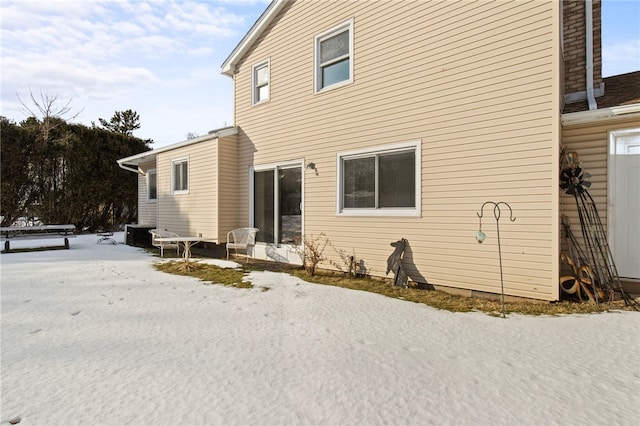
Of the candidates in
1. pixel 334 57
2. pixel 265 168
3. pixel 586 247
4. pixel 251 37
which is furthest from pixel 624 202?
pixel 251 37

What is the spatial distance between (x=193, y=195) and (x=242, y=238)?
2.50 metres

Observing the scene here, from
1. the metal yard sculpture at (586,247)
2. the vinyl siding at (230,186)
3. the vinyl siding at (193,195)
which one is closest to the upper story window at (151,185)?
the vinyl siding at (193,195)

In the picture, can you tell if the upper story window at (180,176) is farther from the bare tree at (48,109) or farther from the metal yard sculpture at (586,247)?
the metal yard sculpture at (586,247)

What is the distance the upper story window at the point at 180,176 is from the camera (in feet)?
36.0

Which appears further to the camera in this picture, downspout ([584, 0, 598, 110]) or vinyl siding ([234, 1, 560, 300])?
downspout ([584, 0, 598, 110])

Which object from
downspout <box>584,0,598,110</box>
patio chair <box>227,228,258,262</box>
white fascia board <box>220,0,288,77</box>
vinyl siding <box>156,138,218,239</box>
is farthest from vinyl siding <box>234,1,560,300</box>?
vinyl siding <box>156,138,218,239</box>

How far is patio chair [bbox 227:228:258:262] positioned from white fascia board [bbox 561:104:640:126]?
7235 mm

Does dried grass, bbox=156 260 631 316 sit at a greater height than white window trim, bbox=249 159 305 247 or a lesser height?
lesser

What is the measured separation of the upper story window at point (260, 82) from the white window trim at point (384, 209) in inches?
140

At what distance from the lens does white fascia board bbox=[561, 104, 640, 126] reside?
4.83 meters

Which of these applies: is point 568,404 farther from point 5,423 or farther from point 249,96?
point 249,96

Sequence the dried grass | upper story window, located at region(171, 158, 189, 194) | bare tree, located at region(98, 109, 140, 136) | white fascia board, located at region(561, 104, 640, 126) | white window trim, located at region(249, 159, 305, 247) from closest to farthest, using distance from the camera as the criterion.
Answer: the dried grass
white fascia board, located at region(561, 104, 640, 126)
white window trim, located at region(249, 159, 305, 247)
upper story window, located at region(171, 158, 189, 194)
bare tree, located at region(98, 109, 140, 136)

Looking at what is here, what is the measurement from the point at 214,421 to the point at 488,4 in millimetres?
6738

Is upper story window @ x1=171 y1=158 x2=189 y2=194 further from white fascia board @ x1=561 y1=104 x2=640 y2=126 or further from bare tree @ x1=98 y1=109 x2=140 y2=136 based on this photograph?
bare tree @ x1=98 y1=109 x2=140 y2=136
